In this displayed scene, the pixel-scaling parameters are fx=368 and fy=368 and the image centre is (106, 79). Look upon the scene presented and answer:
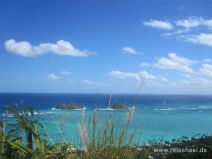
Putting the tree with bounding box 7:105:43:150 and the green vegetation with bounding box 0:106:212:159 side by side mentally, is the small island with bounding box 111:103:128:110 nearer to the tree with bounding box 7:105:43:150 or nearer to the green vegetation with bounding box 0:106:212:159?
the green vegetation with bounding box 0:106:212:159

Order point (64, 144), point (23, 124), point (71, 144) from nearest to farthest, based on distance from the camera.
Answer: point (23, 124)
point (64, 144)
point (71, 144)

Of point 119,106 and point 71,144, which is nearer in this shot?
point 71,144

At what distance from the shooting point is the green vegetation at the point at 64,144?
262 centimetres

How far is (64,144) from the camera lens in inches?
116

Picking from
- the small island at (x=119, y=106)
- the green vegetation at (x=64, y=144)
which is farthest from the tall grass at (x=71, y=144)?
the small island at (x=119, y=106)

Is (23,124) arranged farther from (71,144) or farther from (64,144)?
(71,144)

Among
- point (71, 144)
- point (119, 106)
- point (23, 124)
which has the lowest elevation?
A: point (71, 144)

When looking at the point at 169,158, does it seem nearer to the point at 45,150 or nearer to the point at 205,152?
the point at 205,152

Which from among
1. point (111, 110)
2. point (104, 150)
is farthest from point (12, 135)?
point (111, 110)

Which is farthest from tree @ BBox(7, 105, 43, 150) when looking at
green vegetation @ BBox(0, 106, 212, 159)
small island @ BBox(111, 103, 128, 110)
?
small island @ BBox(111, 103, 128, 110)

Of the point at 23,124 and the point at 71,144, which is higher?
the point at 23,124

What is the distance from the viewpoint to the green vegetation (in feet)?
8.59

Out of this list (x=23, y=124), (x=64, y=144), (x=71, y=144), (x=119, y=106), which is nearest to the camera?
(x=23, y=124)

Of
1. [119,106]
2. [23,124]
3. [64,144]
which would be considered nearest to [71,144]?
[64,144]
